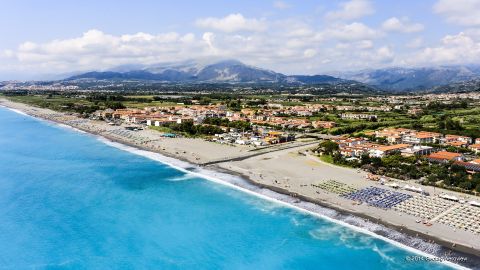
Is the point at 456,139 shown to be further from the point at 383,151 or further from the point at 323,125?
the point at 323,125

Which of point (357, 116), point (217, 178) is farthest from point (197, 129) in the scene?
point (357, 116)

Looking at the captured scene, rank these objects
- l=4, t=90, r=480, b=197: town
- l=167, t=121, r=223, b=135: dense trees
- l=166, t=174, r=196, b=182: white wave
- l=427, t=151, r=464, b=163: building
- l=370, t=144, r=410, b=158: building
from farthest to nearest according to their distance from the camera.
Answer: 1. l=167, t=121, r=223, b=135: dense trees
2. l=370, t=144, r=410, b=158: building
3. l=427, t=151, r=464, b=163: building
4. l=166, t=174, r=196, b=182: white wave
5. l=4, t=90, r=480, b=197: town

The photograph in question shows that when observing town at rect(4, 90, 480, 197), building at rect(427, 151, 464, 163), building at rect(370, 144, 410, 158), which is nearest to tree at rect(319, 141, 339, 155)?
town at rect(4, 90, 480, 197)

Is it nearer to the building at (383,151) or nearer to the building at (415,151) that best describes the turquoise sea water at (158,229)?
Result: the building at (383,151)

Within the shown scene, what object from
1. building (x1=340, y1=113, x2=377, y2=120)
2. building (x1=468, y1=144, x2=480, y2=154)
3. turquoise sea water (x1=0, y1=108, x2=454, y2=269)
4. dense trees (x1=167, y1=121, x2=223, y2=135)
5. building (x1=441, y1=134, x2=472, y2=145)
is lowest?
turquoise sea water (x1=0, y1=108, x2=454, y2=269)

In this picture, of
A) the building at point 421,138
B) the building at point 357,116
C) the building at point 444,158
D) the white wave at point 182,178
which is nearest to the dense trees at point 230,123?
the building at point 421,138

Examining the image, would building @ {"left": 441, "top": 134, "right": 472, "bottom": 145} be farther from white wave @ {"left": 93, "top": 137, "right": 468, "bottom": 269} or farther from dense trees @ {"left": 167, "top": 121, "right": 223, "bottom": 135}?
dense trees @ {"left": 167, "top": 121, "right": 223, "bottom": 135}

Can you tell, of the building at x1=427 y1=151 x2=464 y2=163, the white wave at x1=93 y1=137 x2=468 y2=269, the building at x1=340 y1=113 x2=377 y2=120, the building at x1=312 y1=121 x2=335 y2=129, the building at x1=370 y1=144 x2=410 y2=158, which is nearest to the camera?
the white wave at x1=93 y1=137 x2=468 y2=269

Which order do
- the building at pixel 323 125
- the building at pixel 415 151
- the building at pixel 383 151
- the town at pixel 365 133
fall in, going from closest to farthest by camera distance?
the town at pixel 365 133, the building at pixel 383 151, the building at pixel 415 151, the building at pixel 323 125

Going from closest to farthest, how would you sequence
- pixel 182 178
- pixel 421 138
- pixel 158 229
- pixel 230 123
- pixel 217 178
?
pixel 158 229, pixel 217 178, pixel 182 178, pixel 421 138, pixel 230 123
